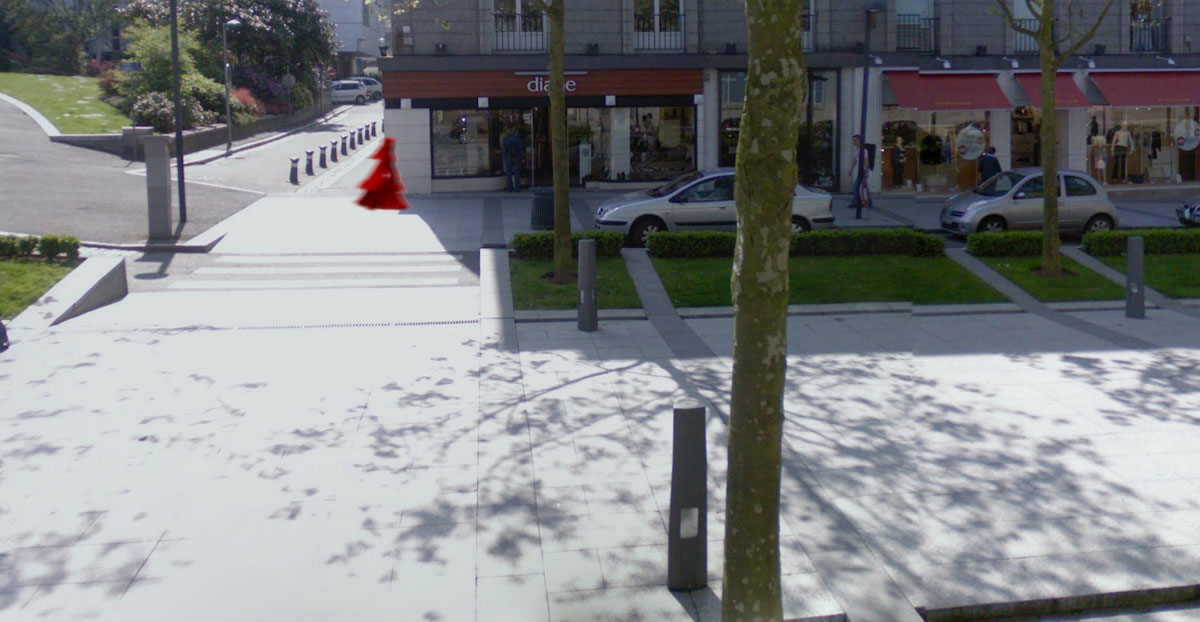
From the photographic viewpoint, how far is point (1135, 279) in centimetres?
Answer: 1442

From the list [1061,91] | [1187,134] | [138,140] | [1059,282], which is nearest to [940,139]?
[1061,91]

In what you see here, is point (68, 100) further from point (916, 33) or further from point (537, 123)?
point (916, 33)

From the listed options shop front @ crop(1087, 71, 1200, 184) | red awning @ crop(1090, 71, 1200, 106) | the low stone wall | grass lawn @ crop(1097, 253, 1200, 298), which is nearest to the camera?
grass lawn @ crop(1097, 253, 1200, 298)

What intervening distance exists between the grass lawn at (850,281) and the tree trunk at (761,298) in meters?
9.73

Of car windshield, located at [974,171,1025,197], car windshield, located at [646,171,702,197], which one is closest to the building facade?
car windshield, located at [974,171,1025,197]

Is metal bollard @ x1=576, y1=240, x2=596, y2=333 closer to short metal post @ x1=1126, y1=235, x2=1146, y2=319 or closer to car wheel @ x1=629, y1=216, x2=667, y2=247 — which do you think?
car wheel @ x1=629, y1=216, x2=667, y2=247

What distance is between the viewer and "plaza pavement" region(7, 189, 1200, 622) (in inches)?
260

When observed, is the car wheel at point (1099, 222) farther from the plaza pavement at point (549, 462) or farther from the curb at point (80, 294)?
the curb at point (80, 294)

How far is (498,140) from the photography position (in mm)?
29828

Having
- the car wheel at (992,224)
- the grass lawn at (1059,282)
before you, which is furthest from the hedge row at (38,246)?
the car wheel at (992,224)

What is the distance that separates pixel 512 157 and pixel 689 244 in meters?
12.6

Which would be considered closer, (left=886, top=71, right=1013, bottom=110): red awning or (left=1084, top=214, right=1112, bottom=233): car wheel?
(left=1084, top=214, right=1112, bottom=233): car wheel

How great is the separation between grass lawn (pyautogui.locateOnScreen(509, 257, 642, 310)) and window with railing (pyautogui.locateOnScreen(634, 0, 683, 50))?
13833mm

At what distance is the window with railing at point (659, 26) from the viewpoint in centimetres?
2945
